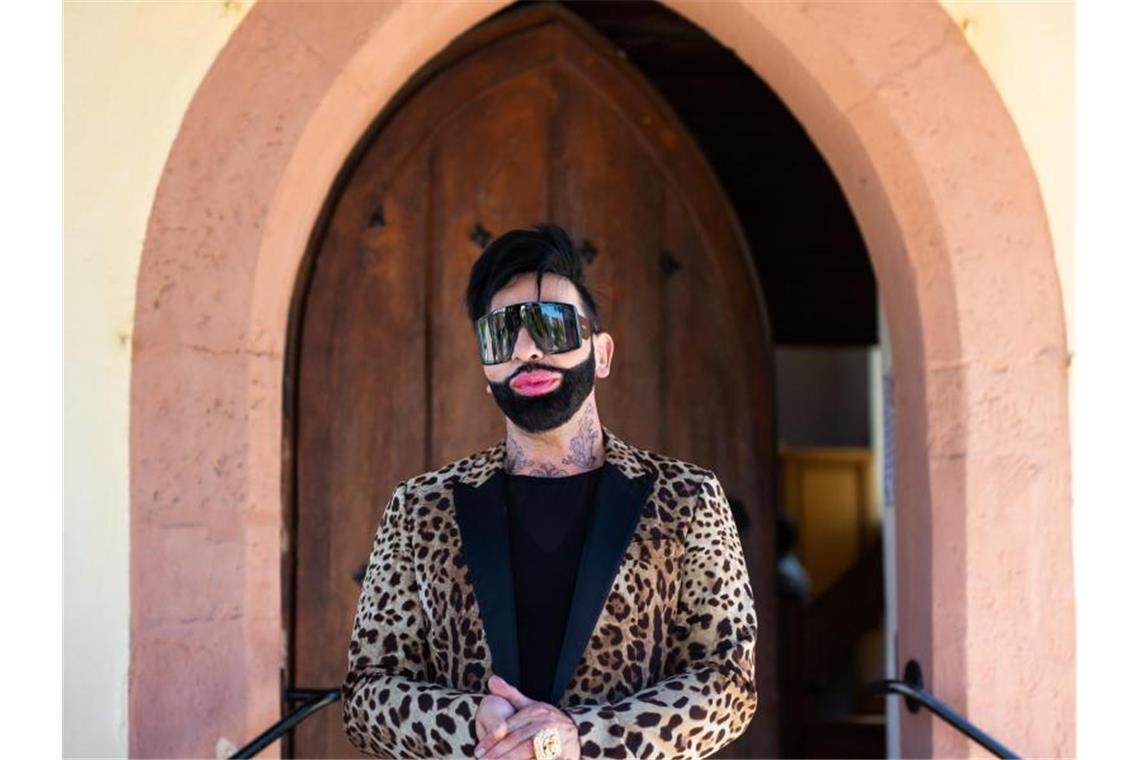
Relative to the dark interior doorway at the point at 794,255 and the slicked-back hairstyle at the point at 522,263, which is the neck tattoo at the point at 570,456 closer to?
the slicked-back hairstyle at the point at 522,263

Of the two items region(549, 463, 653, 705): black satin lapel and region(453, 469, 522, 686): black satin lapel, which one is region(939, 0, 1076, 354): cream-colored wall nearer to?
region(549, 463, 653, 705): black satin lapel

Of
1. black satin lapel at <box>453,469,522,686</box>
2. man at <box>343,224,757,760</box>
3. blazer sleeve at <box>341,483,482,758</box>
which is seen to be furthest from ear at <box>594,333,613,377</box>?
blazer sleeve at <box>341,483,482,758</box>

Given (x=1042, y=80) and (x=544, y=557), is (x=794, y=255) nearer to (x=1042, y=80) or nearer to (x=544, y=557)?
(x=1042, y=80)

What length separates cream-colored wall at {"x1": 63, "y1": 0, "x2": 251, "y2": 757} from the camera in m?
3.74

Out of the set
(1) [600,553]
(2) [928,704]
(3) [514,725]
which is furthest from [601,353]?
(2) [928,704]

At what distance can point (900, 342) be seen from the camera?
425 cm

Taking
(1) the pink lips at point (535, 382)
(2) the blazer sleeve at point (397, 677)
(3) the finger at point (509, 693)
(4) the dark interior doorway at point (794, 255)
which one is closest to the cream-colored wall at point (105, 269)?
(2) the blazer sleeve at point (397, 677)

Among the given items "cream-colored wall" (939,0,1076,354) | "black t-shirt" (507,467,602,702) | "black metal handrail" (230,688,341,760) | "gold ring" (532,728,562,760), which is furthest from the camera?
"cream-colored wall" (939,0,1076,354)

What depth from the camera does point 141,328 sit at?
12.4 ft

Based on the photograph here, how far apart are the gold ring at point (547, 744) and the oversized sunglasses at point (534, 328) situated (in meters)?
0.62

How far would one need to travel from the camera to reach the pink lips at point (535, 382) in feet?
9.60

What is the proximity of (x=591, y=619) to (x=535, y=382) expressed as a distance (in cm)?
39

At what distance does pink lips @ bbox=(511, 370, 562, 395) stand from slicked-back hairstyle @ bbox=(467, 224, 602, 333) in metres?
0.13
